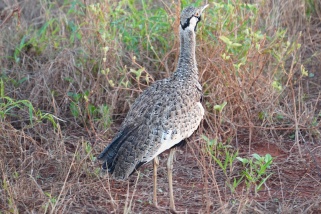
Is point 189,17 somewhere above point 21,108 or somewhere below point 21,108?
above

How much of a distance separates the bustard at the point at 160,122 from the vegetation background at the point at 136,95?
18 centimetres

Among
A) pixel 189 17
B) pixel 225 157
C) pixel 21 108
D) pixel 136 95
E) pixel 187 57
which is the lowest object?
pixel 225 157

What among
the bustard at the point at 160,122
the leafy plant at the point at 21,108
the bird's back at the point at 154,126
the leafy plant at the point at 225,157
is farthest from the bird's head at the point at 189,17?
the leafy plant at the point at 21,108

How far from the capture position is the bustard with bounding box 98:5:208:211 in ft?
12.9

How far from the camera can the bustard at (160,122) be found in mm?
3938

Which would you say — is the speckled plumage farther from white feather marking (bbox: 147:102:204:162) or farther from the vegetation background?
the vegetation background

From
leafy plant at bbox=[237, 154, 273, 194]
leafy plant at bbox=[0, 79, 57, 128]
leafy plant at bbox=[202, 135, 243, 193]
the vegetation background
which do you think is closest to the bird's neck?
the vegetation background

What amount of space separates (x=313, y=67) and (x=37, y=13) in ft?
9.67

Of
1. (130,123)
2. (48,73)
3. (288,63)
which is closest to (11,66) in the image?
(48,73)

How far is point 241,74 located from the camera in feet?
16.3

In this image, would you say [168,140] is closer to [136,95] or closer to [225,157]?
[225,157]

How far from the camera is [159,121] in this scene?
4.02m

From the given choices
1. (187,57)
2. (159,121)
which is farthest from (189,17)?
(159,121)

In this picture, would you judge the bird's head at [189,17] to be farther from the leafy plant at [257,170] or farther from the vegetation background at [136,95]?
the leafy plant at [257,170]
